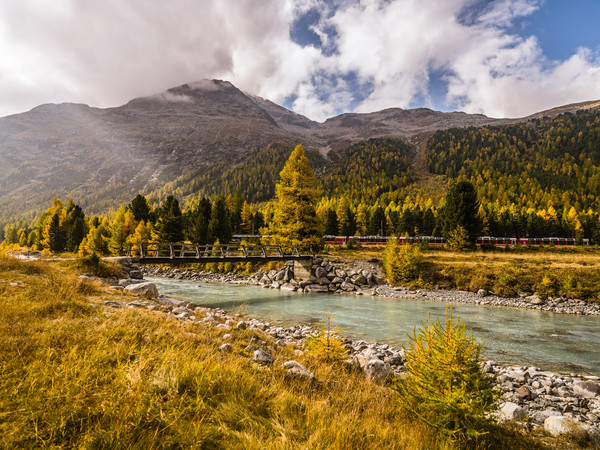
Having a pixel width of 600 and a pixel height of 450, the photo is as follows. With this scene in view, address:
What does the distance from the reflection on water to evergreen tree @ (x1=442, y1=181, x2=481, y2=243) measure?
23.5 metres

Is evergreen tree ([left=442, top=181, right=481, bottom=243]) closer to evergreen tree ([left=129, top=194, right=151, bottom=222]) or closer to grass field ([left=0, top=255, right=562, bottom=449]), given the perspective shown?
grass field ([left=0, top=255, right=562, bottom=449])

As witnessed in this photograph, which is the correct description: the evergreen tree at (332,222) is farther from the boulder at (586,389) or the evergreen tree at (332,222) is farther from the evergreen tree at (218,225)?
the boulder at (586,389)

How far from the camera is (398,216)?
8556cm

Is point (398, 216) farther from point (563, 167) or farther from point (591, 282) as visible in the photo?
point (563, 167)

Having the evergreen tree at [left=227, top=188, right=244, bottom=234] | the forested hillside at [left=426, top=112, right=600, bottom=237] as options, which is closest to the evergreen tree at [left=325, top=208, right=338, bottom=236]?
the evergreen tree at [left=227, top=188, right=244, bottom=234]

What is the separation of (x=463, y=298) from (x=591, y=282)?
899 cm

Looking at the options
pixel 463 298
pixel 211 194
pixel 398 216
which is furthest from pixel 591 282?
pixel 211 194

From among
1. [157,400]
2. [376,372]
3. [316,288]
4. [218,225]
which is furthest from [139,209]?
[157,400]

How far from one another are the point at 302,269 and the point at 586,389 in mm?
23890

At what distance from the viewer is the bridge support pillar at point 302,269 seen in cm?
2950

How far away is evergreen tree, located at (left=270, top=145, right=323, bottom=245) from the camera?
101ft

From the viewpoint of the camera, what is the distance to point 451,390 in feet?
13.4

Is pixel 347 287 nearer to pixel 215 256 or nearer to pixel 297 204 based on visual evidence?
pixel 297 204

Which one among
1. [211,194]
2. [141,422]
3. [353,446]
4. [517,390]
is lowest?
[517,390]
